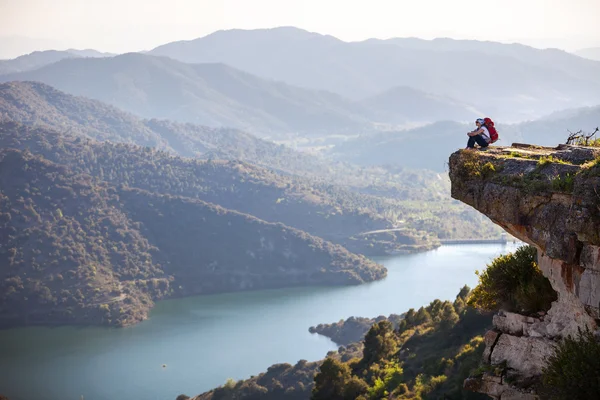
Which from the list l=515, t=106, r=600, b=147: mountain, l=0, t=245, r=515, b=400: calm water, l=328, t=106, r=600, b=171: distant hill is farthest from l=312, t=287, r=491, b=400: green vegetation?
l=515, t=106, r=600, b=147: mountain

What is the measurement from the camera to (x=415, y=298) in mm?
70562

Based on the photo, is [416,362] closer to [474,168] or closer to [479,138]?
[479,138]

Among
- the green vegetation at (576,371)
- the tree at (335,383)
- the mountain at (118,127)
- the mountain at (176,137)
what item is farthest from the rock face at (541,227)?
the mountain at (118,127)

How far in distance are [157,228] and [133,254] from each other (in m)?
7.28

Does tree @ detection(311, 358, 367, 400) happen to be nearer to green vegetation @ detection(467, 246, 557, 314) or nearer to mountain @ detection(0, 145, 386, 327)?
green vegetation @ detection(467, 246, 557, 314)

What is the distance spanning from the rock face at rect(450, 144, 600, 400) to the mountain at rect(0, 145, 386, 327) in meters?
64.3

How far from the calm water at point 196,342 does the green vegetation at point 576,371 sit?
3788 centimetres

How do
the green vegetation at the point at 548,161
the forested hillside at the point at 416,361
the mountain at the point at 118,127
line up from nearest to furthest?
the green vegetation at the point at 548,161 → the forested hillside at the point at 416,361 → the mountain at the point at 118,127

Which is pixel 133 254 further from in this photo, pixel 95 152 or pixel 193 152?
pixel 193 152

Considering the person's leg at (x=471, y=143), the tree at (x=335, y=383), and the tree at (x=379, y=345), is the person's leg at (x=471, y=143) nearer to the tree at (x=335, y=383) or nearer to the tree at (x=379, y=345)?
the tree at (x=335, y=383)

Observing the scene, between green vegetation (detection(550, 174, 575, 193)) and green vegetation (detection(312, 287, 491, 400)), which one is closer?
green vegetation (detection(550, 174, 575, 193))

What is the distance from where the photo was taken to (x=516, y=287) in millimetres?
7293

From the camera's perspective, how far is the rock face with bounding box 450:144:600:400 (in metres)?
5.62

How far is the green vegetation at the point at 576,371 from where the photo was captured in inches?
218
